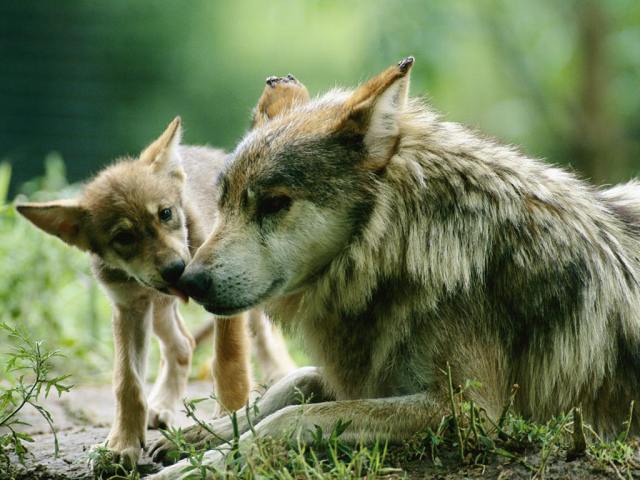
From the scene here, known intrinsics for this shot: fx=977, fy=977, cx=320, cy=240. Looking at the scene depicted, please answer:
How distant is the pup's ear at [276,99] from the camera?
4.10 meters

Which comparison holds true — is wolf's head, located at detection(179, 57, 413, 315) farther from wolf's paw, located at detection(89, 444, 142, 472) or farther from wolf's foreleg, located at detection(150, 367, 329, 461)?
wolf's paw, located at detection(89, 444, 142, 472)

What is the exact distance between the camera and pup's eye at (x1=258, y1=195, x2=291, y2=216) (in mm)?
3629

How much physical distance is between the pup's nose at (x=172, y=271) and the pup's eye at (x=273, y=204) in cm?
75

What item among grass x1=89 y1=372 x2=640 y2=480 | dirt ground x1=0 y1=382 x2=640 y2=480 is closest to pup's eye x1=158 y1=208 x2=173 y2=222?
dirt ground x1=0 y1=382 x2=640 y2=480

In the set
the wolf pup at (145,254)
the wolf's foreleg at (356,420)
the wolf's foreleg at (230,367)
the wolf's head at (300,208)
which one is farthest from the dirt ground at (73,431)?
the wolf's head at (300,208)

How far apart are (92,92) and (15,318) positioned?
22.7 feet

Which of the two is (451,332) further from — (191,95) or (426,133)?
(191,95)

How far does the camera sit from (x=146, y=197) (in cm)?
459

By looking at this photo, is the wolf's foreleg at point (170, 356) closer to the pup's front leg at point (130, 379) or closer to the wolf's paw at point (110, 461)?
the pup's front leg at point (130, 379)

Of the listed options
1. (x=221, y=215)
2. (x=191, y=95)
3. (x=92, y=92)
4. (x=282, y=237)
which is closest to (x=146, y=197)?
(x=221, y=215)

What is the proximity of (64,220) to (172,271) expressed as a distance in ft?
2.49

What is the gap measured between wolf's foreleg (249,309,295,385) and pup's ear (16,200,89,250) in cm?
109

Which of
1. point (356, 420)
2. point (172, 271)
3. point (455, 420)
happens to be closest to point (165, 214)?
point (172, 271)

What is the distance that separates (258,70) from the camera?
16.3 meters
